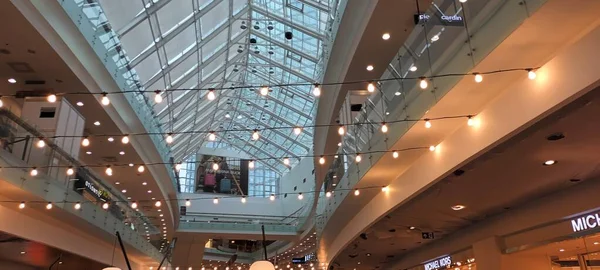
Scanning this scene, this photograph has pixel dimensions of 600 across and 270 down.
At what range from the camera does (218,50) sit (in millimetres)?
19500

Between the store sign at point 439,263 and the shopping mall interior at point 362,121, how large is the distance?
96 mm

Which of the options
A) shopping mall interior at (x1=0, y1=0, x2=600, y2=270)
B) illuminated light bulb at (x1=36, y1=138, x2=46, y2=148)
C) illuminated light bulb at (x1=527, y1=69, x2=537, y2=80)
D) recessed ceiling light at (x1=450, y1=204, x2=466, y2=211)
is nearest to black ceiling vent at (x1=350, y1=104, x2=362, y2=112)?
shopping mall interior at (x1=0, y1=0, x2=600, y2=270)

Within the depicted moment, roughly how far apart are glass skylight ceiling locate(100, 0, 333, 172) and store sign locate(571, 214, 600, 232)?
17.3 feet

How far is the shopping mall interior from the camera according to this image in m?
5.67

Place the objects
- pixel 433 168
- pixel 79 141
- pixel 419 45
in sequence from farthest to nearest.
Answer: pixel 79 141
pixel 433 168
pixel 419 45

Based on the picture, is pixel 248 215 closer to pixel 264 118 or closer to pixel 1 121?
pixel 264 118

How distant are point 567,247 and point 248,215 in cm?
2821

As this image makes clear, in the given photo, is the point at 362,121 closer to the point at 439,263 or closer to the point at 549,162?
the point at 549,162

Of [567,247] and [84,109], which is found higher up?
[84,109]

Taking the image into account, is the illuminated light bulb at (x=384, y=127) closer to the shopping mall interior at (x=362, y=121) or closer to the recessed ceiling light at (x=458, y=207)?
the shopping mall interior at (x=362, y=121)

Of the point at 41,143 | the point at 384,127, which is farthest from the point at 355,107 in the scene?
the point at 41,143

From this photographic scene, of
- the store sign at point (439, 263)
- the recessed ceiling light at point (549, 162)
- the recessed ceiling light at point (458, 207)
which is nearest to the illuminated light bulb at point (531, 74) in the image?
the recessed ceiling light at point (549, 162)

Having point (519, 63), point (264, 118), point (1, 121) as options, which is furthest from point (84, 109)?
point (264, 118)

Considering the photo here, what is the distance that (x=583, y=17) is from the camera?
4.68 metres
